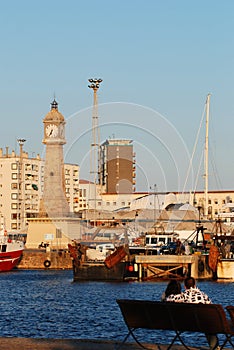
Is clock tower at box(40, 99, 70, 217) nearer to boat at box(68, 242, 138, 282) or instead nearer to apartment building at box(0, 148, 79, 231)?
boat at box(68, 242, 138, 282)

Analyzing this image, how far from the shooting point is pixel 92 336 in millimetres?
29891

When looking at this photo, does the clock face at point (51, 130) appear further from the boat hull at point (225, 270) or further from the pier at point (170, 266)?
the boat hull at point (225, 270)

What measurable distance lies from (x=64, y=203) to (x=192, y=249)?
45608 mm

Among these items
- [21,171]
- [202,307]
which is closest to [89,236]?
[21,171]

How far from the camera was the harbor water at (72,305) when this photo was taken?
103 feet

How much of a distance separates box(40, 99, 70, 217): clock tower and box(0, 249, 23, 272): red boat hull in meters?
17.5

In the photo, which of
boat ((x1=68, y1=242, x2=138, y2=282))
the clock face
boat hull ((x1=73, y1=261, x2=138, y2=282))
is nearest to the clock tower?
the clock face

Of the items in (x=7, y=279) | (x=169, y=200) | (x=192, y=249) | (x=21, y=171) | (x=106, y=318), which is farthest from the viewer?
(x=21, y=171)

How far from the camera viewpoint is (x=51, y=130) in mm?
124312

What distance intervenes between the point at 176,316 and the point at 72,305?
30263 millimetres

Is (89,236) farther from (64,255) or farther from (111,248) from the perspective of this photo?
(111,248)

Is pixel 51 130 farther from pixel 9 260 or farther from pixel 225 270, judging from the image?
pixel 225 270

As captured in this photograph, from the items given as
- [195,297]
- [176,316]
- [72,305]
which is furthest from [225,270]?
[176,316]

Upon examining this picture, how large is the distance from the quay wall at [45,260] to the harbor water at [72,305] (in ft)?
76.3
